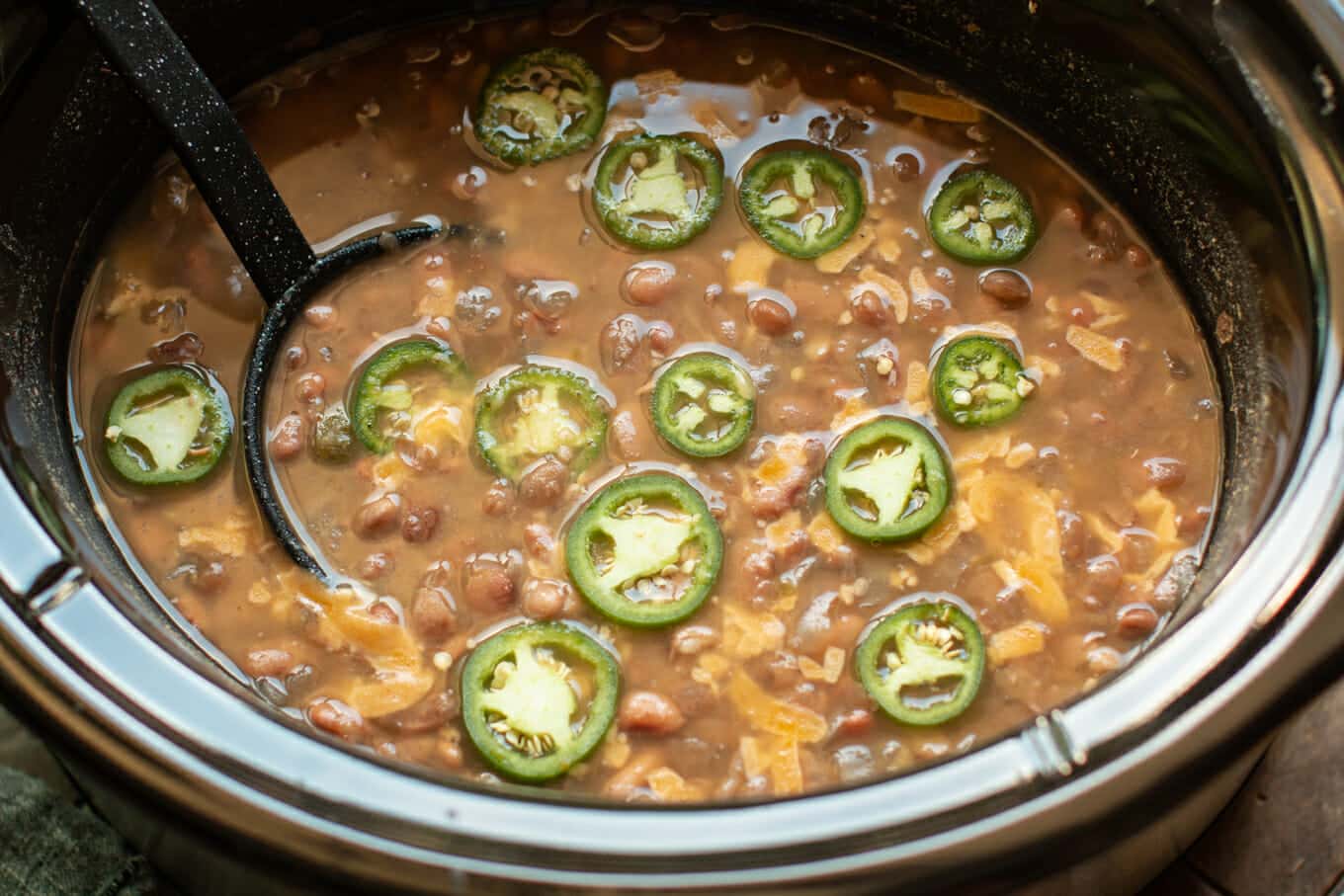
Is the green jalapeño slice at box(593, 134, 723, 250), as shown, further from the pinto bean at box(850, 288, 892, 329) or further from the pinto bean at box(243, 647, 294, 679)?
the pinto bean at box(243, 647, 294, 679)

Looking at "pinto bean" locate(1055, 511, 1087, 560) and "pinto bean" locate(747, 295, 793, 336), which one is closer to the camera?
"pinto bean" locate(1055, 511, 1087, 560)

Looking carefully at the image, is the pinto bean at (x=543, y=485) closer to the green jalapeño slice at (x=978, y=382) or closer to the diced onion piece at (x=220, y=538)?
the diced onion piece at (x=220, y=538)

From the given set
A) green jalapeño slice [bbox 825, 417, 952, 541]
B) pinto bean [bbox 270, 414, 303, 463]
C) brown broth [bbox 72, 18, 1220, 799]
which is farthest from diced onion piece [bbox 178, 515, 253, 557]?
green jalapeño slice [bbox 825, 417, 952, 541]

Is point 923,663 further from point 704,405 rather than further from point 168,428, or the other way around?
point 168,428

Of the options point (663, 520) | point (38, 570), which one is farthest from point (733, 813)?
point (38, 570)

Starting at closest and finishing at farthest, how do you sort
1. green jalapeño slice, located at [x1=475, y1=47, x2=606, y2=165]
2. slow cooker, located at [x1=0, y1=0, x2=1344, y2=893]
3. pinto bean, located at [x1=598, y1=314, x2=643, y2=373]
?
1. slow cooker, located at [x1=0, y1=0, x2=1344, y2=893]
2. pinto bean, located at [x1=598, y1=314, x2=643, y2=373]
3. green jalapeño slice, located at [x1=475, y1=47, x2=606, y2=165]

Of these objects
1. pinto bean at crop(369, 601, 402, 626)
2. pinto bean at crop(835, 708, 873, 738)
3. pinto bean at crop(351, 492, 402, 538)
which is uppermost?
pinto bean at crop(351, 492, 402, 538)

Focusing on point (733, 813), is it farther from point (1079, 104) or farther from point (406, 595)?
point (1079, 104)
